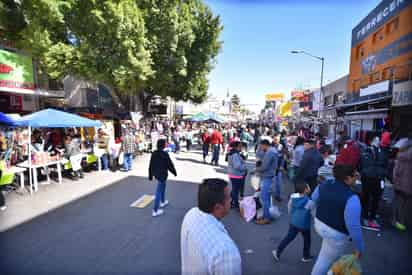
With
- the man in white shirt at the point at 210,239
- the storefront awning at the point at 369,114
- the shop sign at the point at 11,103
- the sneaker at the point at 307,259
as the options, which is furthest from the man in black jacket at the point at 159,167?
the shop sign at the point at 11,103

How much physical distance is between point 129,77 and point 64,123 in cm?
424

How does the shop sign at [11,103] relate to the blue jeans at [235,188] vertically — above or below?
above

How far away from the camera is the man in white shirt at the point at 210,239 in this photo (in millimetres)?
1235

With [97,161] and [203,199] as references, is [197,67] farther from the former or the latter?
[203,199]

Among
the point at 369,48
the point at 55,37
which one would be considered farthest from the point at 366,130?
the point at 55,37

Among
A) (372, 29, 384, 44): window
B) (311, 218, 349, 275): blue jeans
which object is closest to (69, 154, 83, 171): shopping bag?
(311, 218, 349, 275): blue jeans

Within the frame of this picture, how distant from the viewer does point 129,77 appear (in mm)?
11023

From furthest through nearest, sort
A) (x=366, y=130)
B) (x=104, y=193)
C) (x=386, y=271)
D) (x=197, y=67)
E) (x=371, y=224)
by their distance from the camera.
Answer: (x=197, y=67), (x=366, y=130), (x=104, y=193), (x=371, y=224), (x=386, y=271)

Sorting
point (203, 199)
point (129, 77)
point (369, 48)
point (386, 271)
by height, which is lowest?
point (386, 271)

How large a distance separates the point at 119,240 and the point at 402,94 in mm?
10710

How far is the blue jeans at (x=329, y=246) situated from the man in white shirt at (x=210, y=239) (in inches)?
57.0

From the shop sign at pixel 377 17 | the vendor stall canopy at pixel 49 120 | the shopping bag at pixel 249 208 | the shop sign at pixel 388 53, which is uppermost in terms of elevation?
the shop sign at pixel 377 17

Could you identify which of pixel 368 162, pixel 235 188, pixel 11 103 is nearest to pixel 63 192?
pixel 235 188

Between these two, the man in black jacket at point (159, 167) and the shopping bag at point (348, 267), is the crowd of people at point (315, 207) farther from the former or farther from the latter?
the man in black jacket at point (159, 167)
